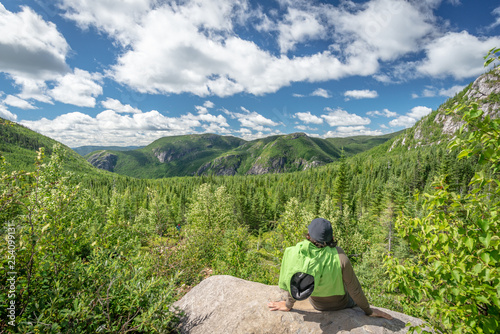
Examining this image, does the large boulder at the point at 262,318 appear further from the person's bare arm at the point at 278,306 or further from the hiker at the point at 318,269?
the hiker at the point at 318,269

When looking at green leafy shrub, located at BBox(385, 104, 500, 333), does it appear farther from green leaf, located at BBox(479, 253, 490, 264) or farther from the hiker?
the hiker

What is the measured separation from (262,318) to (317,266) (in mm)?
2127

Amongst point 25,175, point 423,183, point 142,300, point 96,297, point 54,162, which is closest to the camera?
point 96,297

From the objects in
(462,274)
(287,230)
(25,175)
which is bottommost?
(287,230)

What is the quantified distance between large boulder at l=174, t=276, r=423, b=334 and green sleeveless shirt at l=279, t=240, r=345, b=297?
0.85 metres

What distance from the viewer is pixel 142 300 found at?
474 cm

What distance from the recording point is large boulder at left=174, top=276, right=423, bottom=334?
514 centimetres

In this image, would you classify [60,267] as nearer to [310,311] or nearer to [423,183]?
[310,311]

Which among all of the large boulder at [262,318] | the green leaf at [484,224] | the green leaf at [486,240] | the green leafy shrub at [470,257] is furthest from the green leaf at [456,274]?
the large boulder at [262,318]

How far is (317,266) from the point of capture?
4785 mm

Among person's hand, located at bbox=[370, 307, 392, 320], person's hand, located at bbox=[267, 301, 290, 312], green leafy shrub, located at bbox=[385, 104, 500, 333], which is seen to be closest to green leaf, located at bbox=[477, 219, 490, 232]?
green leafy shrub, located at bbox=[385, 104, 500, 333]

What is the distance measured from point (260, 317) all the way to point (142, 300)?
2824mm

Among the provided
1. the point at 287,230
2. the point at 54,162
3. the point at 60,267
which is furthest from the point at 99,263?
the point at 287,230

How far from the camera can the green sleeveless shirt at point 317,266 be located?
4785mm
